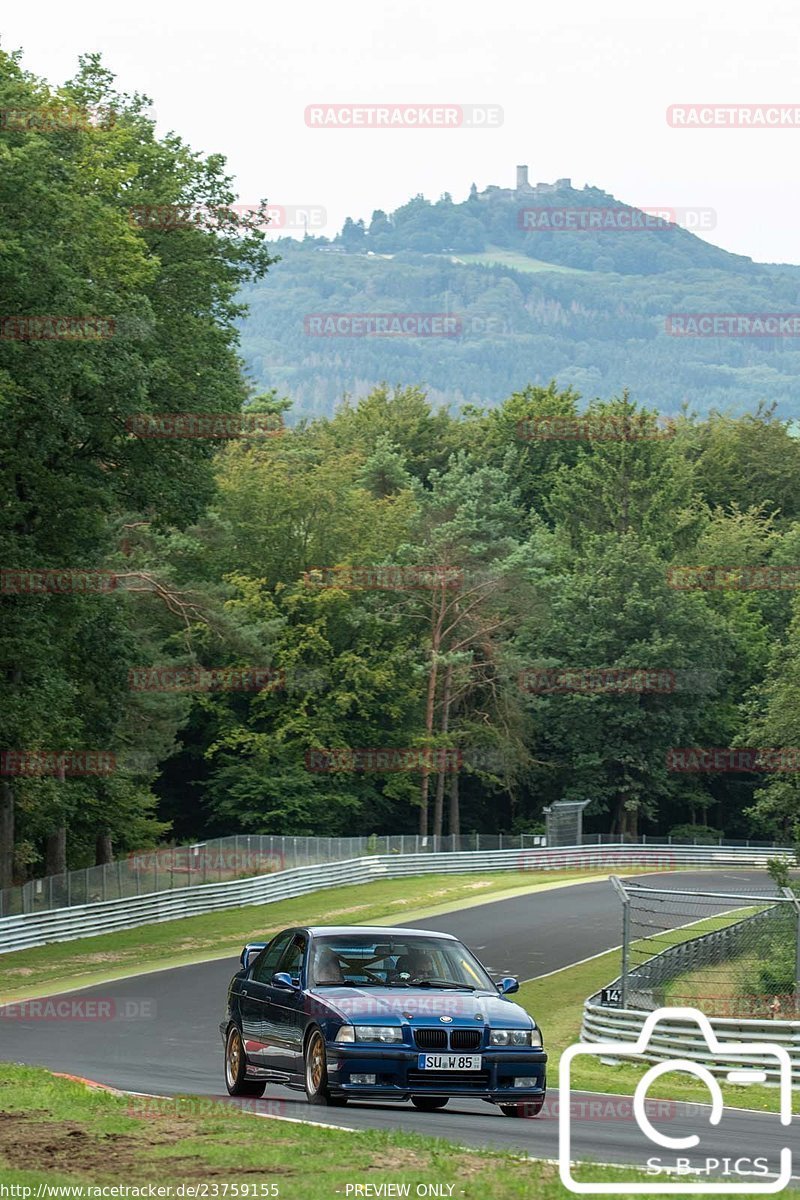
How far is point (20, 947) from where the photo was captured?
129ft

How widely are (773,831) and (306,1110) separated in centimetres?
8108

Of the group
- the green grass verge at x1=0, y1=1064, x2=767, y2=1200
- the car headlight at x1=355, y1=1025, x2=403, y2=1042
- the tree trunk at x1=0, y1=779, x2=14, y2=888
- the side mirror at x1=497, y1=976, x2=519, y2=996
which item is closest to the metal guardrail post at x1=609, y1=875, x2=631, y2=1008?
the side mirror at x1=497, y1=976, x2=519, y2=996

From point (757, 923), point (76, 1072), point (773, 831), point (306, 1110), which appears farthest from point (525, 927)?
point (773, 831)

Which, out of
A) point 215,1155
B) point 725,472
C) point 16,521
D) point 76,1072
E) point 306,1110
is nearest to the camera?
point 215,1155

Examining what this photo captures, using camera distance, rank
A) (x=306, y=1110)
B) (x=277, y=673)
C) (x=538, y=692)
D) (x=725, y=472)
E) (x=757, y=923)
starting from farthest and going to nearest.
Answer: (x=725, y=472), (x=538, y=692), (x=277, y=673), (x=757, y=923), (x=306, y=1110)

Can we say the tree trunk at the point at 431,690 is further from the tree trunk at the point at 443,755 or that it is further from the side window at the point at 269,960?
the side window at the point at 269,960

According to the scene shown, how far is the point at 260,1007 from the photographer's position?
600 inches

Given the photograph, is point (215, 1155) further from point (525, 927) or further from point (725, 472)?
point (725, 472)

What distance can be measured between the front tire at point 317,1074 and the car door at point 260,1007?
0.65 metres

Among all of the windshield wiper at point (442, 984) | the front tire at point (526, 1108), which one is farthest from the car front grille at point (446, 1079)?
the windshield wiper at point (442, 984)

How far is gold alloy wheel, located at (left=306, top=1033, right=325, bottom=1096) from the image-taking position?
45.7 feet

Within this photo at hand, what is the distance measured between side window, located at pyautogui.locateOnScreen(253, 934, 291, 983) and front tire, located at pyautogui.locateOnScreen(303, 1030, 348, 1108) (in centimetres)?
136

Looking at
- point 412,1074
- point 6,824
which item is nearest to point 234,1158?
point 412,1074

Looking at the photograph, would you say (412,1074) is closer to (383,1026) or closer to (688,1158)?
(383,1026)
